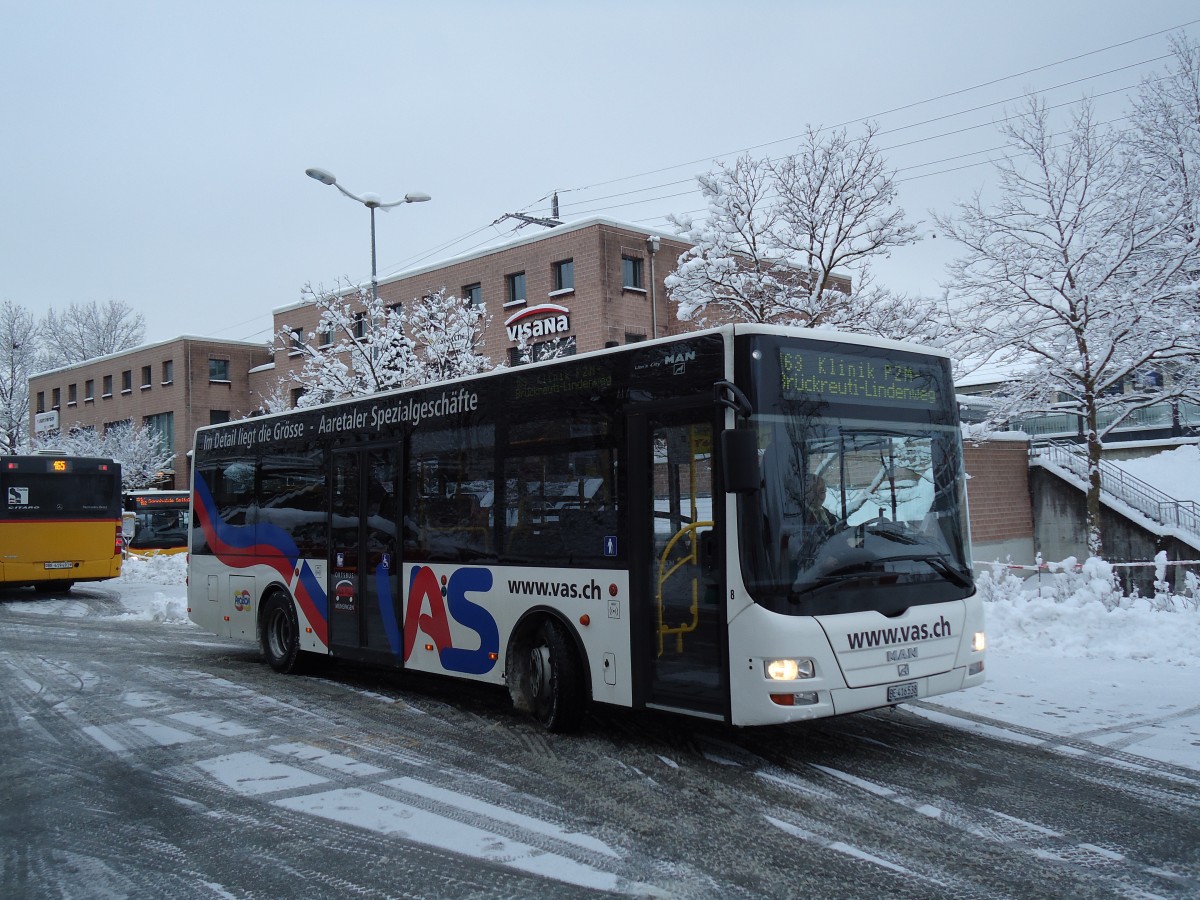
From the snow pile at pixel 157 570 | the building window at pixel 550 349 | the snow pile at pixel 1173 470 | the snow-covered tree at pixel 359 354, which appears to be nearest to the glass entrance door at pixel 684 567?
the snow-covered tree at pixel 359 354

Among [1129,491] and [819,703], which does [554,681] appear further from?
[1129,491]

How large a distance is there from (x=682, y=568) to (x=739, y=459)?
3.65 feet

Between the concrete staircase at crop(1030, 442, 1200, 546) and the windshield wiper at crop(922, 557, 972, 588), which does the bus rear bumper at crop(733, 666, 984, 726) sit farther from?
the concrete staircase at crop(1030, 442, 1200, 546)

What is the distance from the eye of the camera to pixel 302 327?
4672 centimetres


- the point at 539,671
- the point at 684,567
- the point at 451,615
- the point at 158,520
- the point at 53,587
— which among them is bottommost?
the point at 53,587

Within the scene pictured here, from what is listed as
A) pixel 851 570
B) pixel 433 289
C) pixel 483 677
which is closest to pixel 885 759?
pixel 851 570

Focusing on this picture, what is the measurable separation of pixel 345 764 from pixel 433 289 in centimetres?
3508

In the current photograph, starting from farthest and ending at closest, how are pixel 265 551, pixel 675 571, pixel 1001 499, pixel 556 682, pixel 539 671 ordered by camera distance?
1. pixel 1001 499
2. pixel 265 551
3. pixel 539 671
4. pixel 556 682
5. pixel 675 571

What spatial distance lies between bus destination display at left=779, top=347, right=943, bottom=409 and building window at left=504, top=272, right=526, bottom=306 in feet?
103

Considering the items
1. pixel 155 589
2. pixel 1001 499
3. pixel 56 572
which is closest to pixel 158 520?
pixel 155 589

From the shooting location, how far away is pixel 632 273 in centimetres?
3616

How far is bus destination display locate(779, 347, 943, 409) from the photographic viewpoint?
6695mm

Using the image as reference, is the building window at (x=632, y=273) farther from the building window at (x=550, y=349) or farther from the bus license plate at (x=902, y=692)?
the bus license plate at (x=902, y=692)

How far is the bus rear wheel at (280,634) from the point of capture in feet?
37.4
